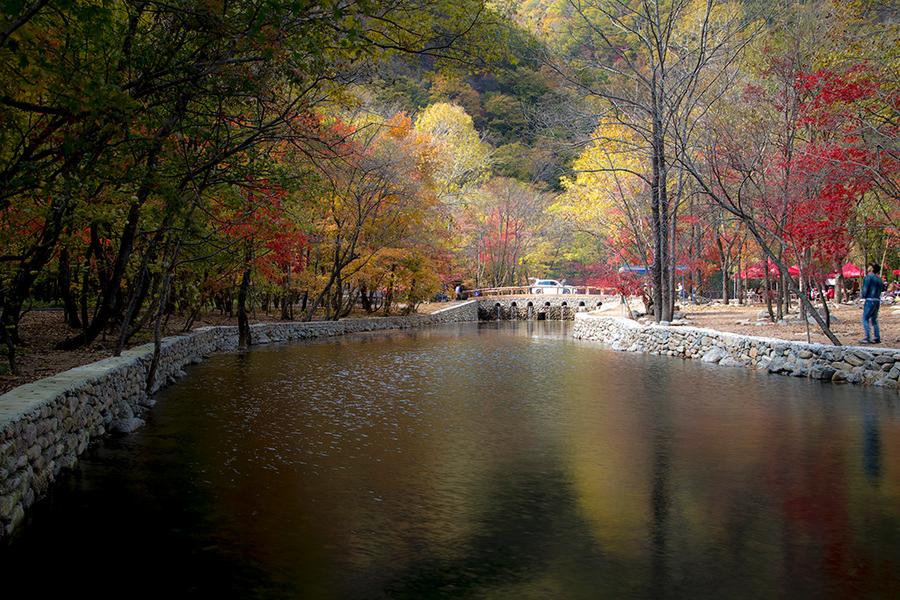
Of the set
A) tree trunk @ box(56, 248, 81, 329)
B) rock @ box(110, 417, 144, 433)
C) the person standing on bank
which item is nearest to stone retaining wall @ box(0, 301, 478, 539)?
rock @ box(110, 417, 144, 433)

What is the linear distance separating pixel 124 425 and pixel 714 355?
14998mm

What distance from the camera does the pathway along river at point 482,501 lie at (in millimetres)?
5828

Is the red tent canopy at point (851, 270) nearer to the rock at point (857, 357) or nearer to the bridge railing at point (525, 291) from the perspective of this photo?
the bridge railing at point (525, 291)

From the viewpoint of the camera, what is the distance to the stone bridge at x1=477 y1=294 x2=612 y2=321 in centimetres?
5194

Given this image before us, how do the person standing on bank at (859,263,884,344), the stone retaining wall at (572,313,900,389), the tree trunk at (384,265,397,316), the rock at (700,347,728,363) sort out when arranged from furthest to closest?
the tree trunk at (384,265,397,316), the rock at (700,347,728,363), the person standing on bank at (859,263,884,344), the stone retaining wall at (572,313,900,389)

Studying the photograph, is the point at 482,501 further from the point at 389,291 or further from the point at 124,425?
the point at 389,291

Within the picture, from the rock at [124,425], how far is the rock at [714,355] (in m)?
14.6

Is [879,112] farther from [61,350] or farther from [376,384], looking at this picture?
[61,350]

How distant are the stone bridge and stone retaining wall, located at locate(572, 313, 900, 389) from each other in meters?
24.1

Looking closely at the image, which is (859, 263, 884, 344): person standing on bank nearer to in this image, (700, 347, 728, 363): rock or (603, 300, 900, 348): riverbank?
(603, 300, 900, 348): riverbank

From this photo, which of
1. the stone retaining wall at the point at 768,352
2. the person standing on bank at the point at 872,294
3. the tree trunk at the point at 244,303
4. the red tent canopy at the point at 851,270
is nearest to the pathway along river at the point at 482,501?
the stone retaining wall at the point at 768,352

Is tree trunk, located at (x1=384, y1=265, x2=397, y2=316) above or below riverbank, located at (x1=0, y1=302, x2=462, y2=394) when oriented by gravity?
above

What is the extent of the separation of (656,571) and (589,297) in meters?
47.5

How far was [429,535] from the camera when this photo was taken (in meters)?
6.76
